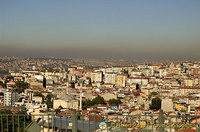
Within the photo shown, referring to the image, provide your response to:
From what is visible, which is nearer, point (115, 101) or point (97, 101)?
point (97, 101)

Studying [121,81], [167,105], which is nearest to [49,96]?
[167,105]

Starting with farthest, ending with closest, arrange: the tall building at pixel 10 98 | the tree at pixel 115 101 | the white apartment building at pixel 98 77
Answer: the white apartment building at pixel 98 77, the tree at pixel 115 101, the tall building at pixel 10 98

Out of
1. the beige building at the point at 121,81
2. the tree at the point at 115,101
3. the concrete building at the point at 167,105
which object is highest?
the beige building at the point at 121,81

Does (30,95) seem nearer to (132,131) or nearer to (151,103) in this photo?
(151,103)

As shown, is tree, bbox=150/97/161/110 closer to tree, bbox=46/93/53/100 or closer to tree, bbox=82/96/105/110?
tree, bbox=82/96/105/110

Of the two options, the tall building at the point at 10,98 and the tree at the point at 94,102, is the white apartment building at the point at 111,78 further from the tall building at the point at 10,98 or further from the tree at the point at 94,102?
the tall building at the point at 10,98

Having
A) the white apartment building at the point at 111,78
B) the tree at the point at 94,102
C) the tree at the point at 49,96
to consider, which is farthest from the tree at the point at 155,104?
the white apartment building at the point at 111,78

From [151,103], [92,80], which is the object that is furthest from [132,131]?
[92,80]

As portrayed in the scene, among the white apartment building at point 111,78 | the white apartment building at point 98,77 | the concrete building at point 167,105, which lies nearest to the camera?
the concrete building at point 167,105

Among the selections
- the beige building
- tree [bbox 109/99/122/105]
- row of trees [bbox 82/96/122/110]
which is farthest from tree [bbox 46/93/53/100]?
the beige building

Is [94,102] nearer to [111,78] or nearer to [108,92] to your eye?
[108,92]

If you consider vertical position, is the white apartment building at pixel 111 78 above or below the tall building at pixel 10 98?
above
